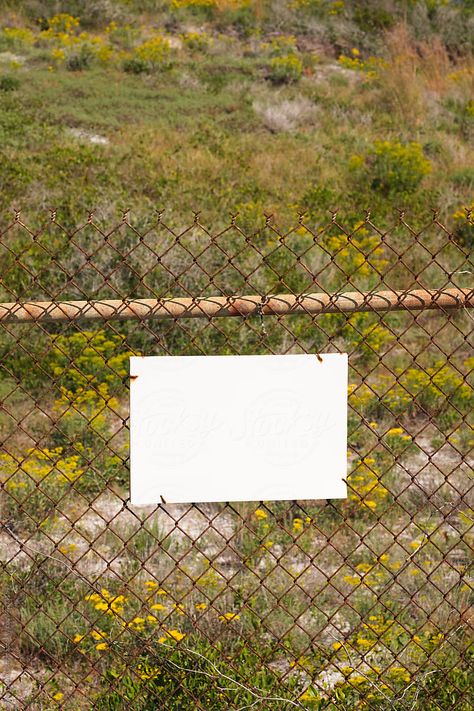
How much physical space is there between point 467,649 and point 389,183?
6.08 m

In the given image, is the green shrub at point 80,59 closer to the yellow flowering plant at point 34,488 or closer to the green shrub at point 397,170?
the green shrub at point 397,170

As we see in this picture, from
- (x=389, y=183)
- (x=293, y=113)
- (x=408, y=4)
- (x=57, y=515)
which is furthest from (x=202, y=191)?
(x=408, y=4)

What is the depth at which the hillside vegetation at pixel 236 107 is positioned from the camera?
8.39 metres

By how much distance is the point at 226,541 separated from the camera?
2998mm

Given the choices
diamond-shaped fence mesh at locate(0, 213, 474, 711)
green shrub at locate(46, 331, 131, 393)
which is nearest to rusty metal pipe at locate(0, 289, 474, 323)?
diamond-shaped fence mesh at locate(0, 213, 474, 711)

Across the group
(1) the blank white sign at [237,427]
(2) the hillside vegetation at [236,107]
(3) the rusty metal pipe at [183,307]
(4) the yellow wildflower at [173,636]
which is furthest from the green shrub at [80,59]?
(1) the blank white sign at [237,427]

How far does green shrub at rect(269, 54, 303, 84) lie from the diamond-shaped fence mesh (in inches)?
287

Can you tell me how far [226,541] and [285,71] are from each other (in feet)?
37.8

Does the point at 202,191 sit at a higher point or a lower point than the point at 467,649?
lower

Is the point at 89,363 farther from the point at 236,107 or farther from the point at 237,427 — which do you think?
the point at 236,107

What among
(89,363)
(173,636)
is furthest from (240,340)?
(173,636)

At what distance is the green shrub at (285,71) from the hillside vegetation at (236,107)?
0.04 metres

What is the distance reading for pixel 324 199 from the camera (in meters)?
8.34

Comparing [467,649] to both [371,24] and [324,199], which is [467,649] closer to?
[324,199]
